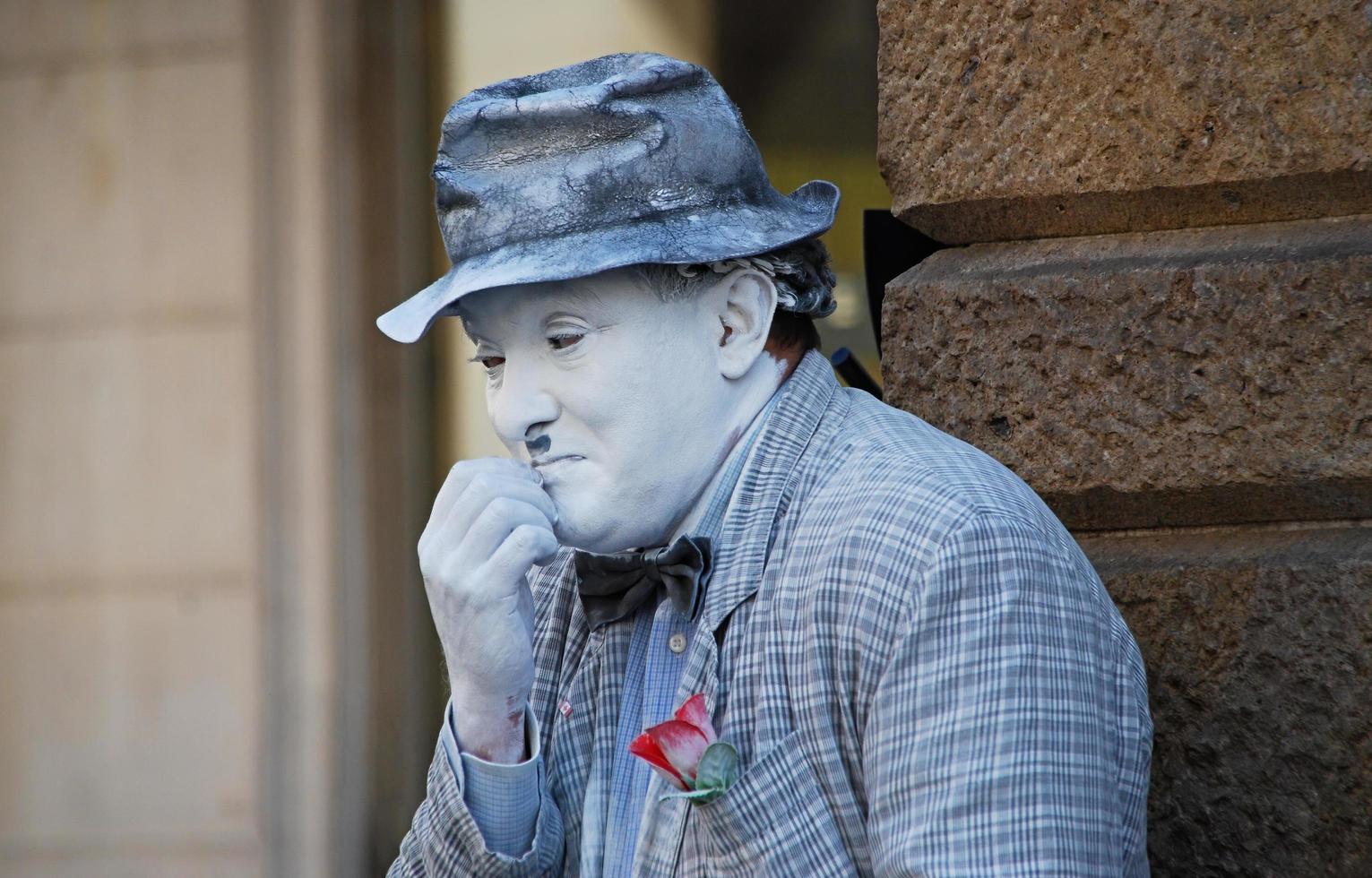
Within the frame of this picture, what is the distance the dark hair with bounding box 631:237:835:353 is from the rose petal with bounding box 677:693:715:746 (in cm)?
52

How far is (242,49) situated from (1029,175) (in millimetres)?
3276

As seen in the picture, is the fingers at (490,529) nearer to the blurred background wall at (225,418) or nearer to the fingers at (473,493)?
the fingers at (473,493)

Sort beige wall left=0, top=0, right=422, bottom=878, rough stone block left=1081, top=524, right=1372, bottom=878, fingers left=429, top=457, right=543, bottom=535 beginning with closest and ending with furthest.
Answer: fingers left=429, top=457, right=543, bottom=535 < rough stone block left=1081, top=524, right=1372, bottom=878 < beige wall left=0, top=0, right=422, bottom=878

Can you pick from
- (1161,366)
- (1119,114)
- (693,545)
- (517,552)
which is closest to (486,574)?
(517,552)

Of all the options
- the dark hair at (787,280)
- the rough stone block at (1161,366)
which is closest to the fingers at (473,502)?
the dark hair at (787,280)

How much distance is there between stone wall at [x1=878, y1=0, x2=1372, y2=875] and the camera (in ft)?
7.52

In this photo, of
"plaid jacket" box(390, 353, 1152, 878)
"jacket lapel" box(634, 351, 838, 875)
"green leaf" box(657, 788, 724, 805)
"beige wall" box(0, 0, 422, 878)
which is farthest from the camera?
"beige wall" box(0, 0, 422, 878)

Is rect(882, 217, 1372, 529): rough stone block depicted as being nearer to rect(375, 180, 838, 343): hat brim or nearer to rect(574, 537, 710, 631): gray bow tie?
rect(375, 180, 838, 343): hat brim

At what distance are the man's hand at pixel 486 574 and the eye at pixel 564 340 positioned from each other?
0.54ft

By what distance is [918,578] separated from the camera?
1.76 m

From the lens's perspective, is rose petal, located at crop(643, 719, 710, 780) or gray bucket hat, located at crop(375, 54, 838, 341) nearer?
rose petal, located at crop(643, 719, 710, 780)

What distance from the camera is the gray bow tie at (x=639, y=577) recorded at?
2094 millimetres

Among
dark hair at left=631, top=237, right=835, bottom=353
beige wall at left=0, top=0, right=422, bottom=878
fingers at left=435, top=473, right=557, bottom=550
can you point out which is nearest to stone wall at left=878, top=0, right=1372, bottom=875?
dark hair at left=631, top=237, right=835, bottom=353

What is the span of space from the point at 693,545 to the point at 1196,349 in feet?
2.68
